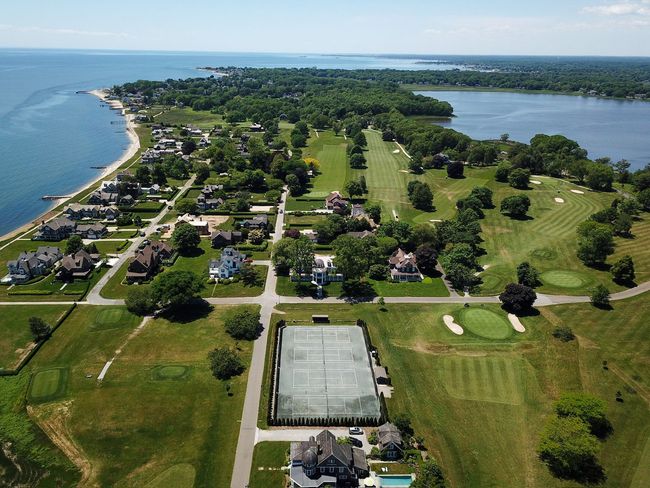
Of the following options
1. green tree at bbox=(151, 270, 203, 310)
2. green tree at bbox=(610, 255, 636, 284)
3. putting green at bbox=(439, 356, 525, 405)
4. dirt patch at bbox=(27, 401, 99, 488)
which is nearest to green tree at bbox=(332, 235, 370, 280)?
putting green at bbox=(439, 356, 525, 405)

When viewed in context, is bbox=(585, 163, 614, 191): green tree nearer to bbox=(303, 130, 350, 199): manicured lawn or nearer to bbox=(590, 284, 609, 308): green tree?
bbox=(590, 284, 609, 308): green tree

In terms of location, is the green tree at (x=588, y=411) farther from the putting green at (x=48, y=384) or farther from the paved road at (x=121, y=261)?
the paved road at (x=121, y=261)

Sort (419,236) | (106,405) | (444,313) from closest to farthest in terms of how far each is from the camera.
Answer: (106,405)
(444,313)
(419,236)

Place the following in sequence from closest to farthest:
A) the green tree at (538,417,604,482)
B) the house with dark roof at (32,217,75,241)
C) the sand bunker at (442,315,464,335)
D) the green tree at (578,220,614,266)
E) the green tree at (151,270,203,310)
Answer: the green tree at (538,417,604,482) → the sand bunker at (442,315,464,335) → the green tree at (151,270,203,310) → the green tree at (578,220,614,266) → the house with dark roof at (32,217,75,241)

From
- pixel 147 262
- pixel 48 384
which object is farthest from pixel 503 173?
pixel 48 384

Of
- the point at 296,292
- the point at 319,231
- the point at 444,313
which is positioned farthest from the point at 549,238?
the point at 296,292

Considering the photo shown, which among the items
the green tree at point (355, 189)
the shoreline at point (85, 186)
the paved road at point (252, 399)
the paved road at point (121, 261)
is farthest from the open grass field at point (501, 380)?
the shoreline at point (85, 186)

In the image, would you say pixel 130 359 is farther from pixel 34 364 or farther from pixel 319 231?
pixel 319 231
